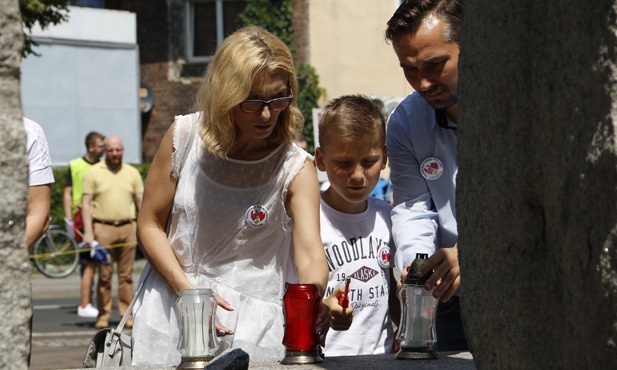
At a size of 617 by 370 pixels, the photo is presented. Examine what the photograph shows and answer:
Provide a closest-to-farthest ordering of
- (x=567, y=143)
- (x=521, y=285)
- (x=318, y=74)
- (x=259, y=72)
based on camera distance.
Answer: (x=567, y=143) → (x=521, y=285) → (x=259, y=72) → (x=318, y=74)

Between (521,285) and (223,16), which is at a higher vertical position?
(223,16)

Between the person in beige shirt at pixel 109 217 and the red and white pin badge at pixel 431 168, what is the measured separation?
306 inches

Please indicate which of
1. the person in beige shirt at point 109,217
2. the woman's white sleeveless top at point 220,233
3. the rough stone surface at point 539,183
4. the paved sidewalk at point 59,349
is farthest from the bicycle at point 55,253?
the rough stone surface at point 539,183

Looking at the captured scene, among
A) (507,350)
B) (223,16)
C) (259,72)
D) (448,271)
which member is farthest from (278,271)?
(223,16)

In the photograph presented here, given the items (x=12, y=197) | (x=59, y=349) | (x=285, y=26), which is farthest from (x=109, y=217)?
(x=285, y=26)

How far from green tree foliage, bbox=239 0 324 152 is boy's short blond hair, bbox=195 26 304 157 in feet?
55.4

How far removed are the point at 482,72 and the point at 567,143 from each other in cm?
33

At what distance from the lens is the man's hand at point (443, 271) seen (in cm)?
300

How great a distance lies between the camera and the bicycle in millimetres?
17562

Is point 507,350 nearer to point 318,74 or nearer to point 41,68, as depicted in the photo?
point 318,74

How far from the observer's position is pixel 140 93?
75.7 feet

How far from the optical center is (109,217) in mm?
11414

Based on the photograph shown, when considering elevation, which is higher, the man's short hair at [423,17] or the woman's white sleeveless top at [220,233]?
the man's short hair at [423,17]

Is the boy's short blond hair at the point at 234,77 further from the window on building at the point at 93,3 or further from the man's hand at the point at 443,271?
the window on building at the point at 93,3
